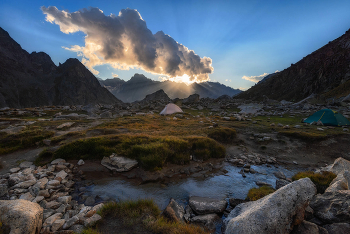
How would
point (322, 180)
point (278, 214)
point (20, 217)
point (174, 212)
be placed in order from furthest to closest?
point (322, 180)
point (174, 212)
point (20, 217)
point (278, 214)

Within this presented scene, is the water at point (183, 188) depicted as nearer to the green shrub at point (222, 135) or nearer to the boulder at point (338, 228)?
the boulder at point (338, 228)

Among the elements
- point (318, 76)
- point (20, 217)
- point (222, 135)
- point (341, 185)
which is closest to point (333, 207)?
point (341, 185)

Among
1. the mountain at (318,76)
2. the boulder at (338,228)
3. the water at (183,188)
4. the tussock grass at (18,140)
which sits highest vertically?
the mountain at (318,76)

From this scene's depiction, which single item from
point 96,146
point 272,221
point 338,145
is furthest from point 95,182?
point 338,145

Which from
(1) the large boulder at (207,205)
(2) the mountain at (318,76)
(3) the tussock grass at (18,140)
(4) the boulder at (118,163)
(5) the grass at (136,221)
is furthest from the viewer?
(2) the mountain at (318,76)

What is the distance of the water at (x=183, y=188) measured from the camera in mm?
8195

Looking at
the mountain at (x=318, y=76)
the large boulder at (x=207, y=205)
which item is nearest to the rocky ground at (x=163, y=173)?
the large boulder at (x=207, y=205)

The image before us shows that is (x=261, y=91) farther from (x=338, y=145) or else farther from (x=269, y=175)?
(x=269, y=175)

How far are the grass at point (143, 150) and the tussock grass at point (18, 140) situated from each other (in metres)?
3.36

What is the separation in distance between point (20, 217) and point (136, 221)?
3.77 meters

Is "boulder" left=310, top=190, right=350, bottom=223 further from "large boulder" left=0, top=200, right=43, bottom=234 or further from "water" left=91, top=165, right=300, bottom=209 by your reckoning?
"large boulder" left=0, top=200, right=43, bottom=234

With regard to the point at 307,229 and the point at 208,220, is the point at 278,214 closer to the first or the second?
the point at 307,229

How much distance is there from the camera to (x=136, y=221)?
5.70 meters

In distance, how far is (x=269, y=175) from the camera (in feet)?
35.9
